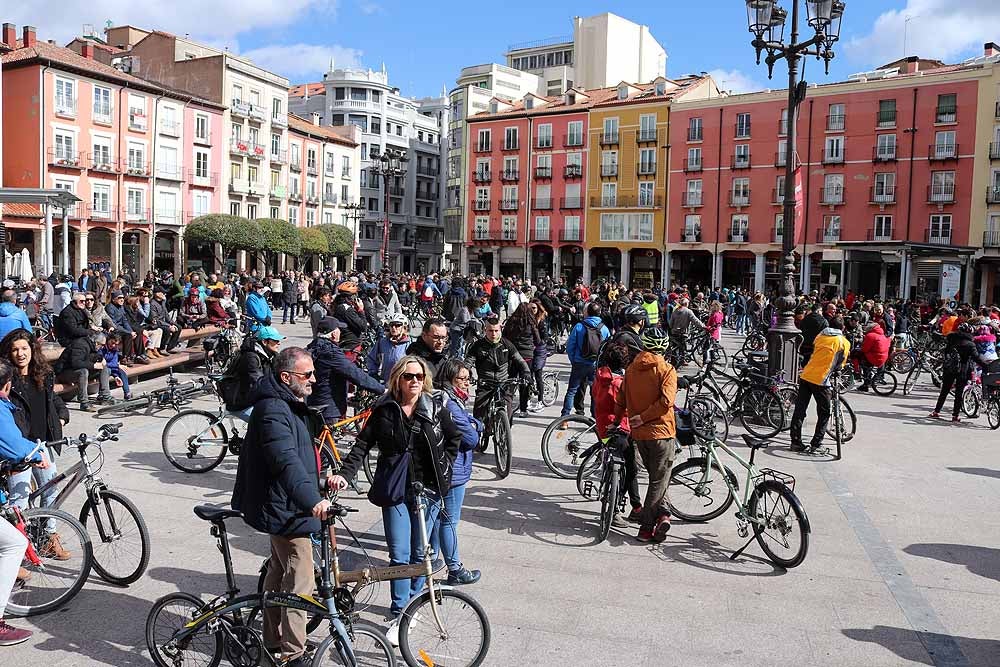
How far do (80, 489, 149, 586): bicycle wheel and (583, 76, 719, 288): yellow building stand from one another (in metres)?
51.2

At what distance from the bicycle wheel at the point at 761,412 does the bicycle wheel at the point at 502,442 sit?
403cm

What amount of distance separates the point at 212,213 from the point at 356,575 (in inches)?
→ 1913

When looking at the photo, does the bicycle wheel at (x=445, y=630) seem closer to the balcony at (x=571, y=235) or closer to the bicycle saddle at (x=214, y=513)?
the bicycle saddle at (x=214, y=513)

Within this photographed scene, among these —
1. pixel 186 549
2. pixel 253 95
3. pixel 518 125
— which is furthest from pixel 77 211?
pixel 186 549

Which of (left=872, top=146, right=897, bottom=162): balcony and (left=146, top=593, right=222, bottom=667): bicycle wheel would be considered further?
(left=872, top=146, right=897, bottom=162): balcony

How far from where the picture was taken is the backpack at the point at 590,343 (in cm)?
1095

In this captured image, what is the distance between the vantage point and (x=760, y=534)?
21.7 feet

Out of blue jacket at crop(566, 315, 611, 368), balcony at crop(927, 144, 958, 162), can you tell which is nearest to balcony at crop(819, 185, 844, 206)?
balcony at crop(927, 144, 958, 162)

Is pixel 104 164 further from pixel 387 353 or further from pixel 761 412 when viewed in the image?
pixel 761 412

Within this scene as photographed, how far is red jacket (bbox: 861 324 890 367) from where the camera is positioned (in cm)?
1492

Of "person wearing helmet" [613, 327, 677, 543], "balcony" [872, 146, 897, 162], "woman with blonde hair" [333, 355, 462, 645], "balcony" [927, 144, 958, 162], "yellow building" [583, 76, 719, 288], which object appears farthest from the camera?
"yellow building" [583, 76, 719, 288]

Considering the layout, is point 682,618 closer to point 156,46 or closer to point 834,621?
point 834,621

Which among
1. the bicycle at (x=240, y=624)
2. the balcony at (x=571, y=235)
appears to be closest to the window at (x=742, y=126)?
the balcony at (x=571, y=235)

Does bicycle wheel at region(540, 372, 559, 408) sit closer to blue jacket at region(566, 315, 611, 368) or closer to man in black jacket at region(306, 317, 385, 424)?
blue jacket at region(566, 315, 611, 368)
